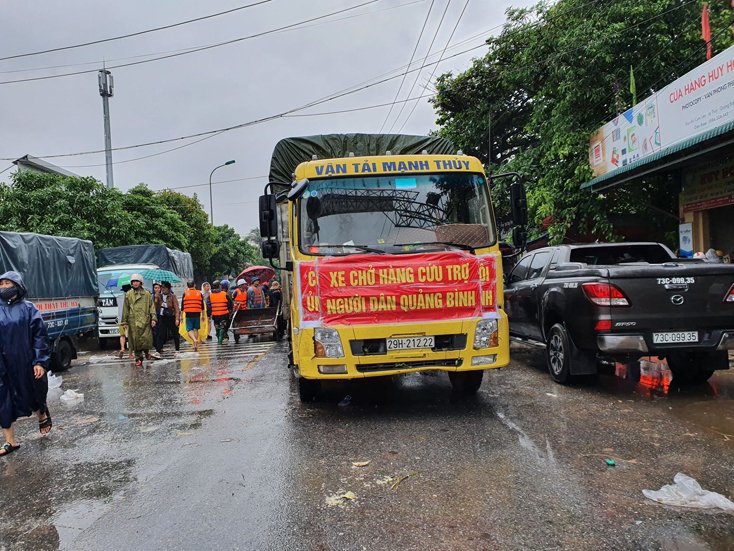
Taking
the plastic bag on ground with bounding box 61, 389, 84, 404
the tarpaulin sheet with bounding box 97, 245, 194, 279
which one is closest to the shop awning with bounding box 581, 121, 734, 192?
the plastic bag on ground with bounding box 61, 389, 84, 404

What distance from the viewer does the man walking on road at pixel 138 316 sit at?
1025 centimetres

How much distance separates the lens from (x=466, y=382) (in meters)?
6.31

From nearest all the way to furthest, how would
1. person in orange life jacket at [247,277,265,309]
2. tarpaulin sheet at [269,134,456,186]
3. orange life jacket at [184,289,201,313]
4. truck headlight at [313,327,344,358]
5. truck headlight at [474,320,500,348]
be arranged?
truck headlight at [313,327,344,358], truck headlight at [474,320,500,348], tarpaulin sheet at [269,134,456,186], orange life jacket at [184,289,201,313], person in orange life jacket at [247,277,265,309]

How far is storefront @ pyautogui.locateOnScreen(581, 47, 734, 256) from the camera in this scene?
10023 mm

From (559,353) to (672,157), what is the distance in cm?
709

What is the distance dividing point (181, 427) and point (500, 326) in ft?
11.5

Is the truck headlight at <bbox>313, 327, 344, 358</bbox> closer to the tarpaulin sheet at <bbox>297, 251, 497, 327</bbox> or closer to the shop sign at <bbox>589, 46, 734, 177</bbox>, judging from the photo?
the tarpaulin sheet at <bbox>297, 251, 497, 327</bbox>

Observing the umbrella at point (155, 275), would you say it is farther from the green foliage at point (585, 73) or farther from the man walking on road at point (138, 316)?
the green foliage at point (585, 73)

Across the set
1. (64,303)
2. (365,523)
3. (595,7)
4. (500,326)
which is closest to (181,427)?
(365,523)

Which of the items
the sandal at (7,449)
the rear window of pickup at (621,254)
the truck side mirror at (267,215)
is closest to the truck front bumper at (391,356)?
the truck side mirror at (267,215)

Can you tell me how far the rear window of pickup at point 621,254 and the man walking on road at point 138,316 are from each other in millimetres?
7869

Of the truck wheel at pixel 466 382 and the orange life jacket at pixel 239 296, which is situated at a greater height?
the orange life jacket at pixel 239 296

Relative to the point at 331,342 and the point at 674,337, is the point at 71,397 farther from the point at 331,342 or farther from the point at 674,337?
the point at 674,337

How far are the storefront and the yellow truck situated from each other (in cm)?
666
